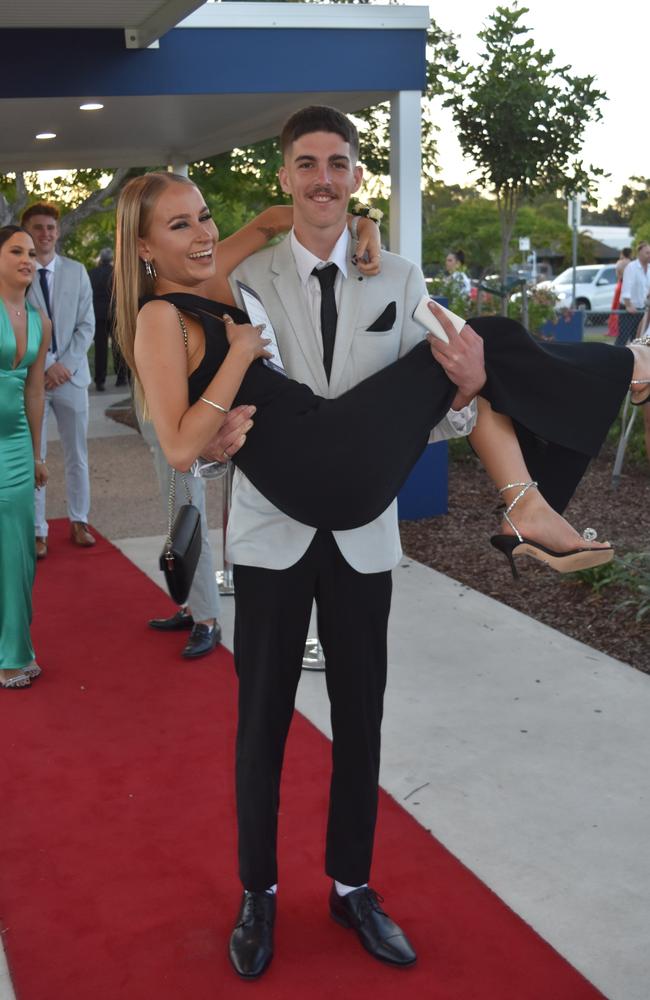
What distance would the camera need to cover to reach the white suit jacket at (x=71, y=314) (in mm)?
7797

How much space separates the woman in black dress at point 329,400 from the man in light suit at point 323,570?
64 millimetres

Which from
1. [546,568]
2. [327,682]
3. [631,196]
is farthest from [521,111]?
[631,196]

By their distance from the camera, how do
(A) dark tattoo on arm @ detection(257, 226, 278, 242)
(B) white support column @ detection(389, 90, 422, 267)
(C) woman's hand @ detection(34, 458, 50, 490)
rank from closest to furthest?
(A) dark tattoo on arm @ detection(257, 226, 278, 242), (C) woman's hand @ detection(34, 458, 50, 490), (B) white support column @ detection(389, 90, 422, 267)

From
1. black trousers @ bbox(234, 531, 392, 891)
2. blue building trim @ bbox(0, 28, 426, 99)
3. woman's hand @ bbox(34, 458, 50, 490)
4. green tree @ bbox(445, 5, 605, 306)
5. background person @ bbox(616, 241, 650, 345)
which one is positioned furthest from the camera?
background person @ bbox(616, 241, 650, 345)

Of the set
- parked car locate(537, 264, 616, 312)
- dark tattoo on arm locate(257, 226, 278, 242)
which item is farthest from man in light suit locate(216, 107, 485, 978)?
parked car locate(537, 264, 616, 312)

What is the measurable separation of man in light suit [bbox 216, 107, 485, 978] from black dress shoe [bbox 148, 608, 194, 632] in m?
3.08

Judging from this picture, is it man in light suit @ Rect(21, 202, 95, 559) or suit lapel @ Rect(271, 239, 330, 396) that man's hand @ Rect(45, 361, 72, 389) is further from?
suit lapel @ Rect(271, 239, 330, 396)

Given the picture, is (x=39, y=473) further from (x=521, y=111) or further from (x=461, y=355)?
(x=521, y=111)

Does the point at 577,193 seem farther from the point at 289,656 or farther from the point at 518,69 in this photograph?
the point at 289,656

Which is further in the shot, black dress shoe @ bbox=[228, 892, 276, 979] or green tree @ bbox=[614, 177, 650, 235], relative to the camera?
green tree @ bbox=[614, 177, 650, 235]

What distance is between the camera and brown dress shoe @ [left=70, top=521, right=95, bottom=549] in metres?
8.05

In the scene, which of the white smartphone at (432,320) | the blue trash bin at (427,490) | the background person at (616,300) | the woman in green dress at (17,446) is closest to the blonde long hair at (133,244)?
the white smartphone at (432,320)

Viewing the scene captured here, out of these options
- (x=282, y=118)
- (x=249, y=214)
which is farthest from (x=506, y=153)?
(x=249, y=214)

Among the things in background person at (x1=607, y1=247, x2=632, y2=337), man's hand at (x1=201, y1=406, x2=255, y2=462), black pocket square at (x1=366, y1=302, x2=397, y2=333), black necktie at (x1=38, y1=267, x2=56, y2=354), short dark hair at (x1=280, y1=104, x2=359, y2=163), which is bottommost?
background person at (x1=607, y1=247, x2=632, y2=337)
